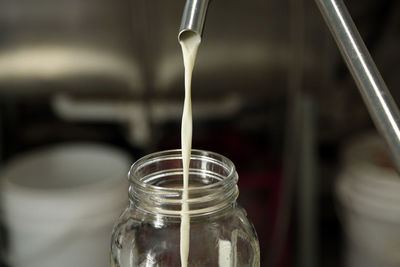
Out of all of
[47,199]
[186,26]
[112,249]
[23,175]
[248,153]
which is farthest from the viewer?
[248,153]

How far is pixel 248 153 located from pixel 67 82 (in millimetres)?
404

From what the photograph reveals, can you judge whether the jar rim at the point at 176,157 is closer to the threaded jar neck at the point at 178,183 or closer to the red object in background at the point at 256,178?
the threaded jar neck at the point at 178,183

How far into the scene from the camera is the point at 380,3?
4.14 feet

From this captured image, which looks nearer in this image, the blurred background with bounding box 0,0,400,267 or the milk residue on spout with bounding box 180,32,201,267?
the milk residue on spout with bounding box 180,32,201,267

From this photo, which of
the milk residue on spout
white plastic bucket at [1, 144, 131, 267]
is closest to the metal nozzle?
the milk residue on spout

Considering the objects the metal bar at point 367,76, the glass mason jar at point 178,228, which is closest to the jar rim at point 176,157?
the glass mason jar at point 178,228

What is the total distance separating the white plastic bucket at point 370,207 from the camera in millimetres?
969

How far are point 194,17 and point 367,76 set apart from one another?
10cm

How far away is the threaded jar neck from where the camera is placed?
0.36 meters

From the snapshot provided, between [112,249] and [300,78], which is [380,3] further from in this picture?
[112,249]

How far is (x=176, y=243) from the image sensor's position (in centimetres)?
→ 40

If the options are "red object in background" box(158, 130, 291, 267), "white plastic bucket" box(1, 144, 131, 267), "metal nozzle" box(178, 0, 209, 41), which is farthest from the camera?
"red object in background" box(158, 130, 291, 267)

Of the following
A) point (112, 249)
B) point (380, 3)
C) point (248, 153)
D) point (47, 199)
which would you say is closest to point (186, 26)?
point (112, 249)

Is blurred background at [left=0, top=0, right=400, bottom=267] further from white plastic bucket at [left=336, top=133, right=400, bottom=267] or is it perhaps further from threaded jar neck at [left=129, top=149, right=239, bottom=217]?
threaded jar neck at [left=129, top=149, right=239, bottom=217]
